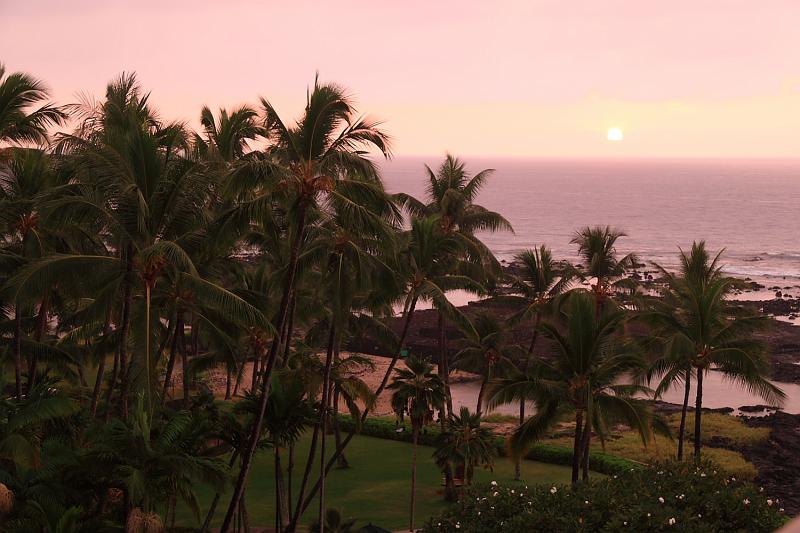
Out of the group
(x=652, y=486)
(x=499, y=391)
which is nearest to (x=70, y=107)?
(x=499, y=391)

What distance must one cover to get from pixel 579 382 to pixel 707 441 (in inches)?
844

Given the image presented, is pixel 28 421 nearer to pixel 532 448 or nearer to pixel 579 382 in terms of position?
pixel 579 382

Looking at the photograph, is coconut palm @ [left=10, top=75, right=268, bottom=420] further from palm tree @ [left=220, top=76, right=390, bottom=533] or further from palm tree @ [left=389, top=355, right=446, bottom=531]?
palm tree @ [left=389, top=355, right=446, bottom=531]

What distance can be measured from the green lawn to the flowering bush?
A: 460 inches

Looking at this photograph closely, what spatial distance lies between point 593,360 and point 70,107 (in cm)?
1569

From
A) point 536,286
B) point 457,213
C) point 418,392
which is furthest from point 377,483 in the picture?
point 536,286

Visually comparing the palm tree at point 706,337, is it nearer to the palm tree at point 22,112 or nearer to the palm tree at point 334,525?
the palm tree at point 334,525

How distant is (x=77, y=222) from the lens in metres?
20.3

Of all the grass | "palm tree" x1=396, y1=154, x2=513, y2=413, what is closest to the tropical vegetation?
"palm tree" x1=396, y1=154, x2=513, y2=413

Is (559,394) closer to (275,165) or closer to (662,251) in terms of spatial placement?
(275,165)

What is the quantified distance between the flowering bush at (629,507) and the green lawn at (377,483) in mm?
11673

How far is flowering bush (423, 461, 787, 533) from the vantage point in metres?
16.6

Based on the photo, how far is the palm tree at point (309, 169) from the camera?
20.9m

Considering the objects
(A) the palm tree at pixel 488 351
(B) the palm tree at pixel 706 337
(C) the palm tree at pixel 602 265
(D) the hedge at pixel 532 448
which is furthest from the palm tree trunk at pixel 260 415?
(C) the palm tree at pixel 602 265
